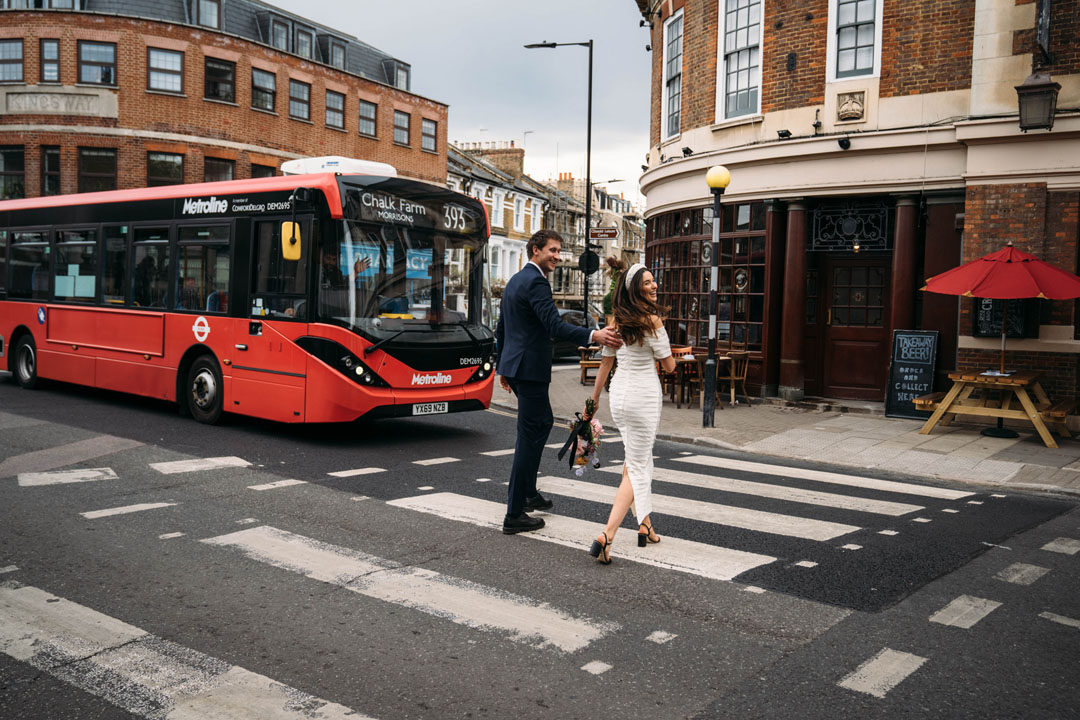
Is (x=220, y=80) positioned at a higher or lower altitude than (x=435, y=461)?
higher

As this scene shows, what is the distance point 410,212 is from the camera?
1001 cm

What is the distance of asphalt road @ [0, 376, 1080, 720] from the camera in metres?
3.65

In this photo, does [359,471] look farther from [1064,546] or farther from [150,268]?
[1064,546]

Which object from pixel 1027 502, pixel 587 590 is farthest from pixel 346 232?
pixel 1027 502

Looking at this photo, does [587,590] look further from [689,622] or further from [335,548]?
[335,548]

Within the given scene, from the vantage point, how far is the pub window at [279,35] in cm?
3538

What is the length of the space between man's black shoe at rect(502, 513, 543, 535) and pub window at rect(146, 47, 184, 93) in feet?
96.6

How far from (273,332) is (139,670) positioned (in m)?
6.41

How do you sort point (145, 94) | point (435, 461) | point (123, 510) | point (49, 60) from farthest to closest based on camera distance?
point (145, 94), point (49, 60), point (435, 461), point (123, 510)

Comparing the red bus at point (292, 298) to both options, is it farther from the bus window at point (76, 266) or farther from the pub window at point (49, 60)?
the pub window at point (49, 60)

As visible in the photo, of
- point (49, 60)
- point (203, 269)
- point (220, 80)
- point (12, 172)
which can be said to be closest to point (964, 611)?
point (203, 269)

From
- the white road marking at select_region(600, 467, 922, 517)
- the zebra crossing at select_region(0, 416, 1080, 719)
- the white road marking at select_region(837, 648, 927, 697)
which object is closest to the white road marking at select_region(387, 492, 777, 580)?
the zebra crossing at select_region(0, 416, 1080, 719)

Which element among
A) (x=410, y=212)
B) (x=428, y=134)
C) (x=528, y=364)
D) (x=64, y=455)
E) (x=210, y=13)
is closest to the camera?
(x=528, y=364)

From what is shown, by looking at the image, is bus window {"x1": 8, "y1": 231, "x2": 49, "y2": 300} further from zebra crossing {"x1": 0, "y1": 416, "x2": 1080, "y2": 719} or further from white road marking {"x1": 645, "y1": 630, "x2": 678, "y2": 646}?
white road marking {"x1": 645, "y1": 630, "x2": 678, "y2": 646}
